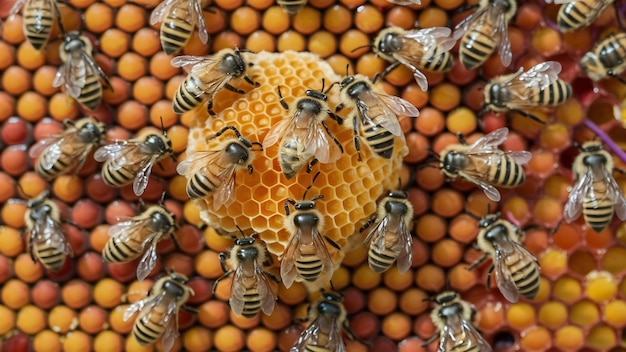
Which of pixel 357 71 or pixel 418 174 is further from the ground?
pixel 357 71

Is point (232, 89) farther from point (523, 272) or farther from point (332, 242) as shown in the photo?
point (523, 272)

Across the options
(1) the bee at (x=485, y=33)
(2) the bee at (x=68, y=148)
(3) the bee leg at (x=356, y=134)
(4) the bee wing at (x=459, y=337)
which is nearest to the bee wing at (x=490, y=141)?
(1) the bee at (x=485, y=33)

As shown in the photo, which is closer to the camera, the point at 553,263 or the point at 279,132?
the point at 279,132

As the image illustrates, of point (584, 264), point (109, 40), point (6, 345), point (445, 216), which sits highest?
point (109, 40)

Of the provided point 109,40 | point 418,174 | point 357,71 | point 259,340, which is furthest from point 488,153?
point 109,40

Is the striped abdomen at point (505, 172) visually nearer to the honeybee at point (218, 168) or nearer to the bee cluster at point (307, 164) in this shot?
the bee cluster at point (307, 164)

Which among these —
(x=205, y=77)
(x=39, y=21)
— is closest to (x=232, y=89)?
(x=205, y=77)

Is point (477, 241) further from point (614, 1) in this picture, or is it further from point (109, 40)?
point (109, 40)
